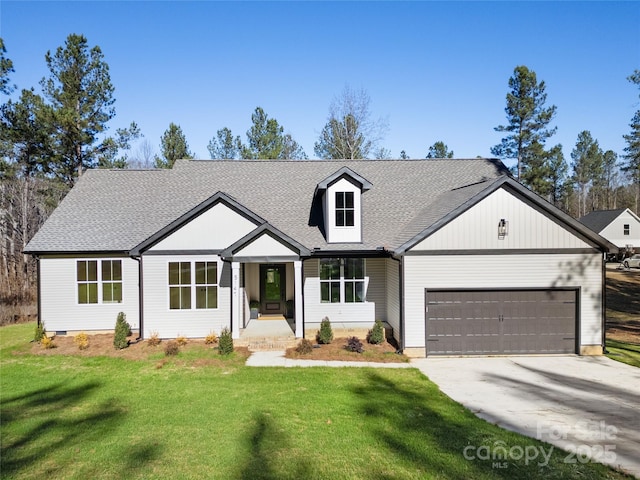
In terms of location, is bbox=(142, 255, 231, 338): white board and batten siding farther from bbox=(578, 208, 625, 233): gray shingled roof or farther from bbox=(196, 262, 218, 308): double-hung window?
bbox=(578, 208, 625, 233): gray shingled roof

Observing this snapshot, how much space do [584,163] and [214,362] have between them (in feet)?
228

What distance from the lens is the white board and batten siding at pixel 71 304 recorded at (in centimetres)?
1450

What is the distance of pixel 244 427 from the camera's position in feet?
23.3

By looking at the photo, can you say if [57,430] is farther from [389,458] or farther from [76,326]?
[76,326]

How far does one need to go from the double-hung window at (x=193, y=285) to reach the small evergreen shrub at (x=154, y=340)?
3.54ft

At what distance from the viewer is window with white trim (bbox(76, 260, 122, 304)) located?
1465 cm

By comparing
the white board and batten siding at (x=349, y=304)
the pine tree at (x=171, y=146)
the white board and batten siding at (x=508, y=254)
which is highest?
the pine tree at (x=171, y=146)

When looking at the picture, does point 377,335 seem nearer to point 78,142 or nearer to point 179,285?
point 179,285

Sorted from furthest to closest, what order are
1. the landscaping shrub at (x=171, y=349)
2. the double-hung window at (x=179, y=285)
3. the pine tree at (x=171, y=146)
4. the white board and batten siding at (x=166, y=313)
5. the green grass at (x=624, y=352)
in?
1. the pine tree at (x=171, y=146)
2. the double-hung window at (x=179, y=285)
3. the white board and batten siding at (x=166, y=313)
4. the landscaping shrub at (x=171, y=349)
5. the green grass at (x=624, y=352)

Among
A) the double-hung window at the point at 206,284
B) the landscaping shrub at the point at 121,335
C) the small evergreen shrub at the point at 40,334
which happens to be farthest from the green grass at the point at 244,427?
the double-hung window at the point at 206,284

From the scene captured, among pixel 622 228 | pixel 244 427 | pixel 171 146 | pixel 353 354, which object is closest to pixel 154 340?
pixel 353 354

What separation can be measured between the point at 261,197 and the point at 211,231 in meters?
3.70

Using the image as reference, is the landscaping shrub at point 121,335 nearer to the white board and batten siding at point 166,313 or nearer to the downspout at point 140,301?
the downspout at point 140,301

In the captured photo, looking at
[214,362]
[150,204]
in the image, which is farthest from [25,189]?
[214,362]
